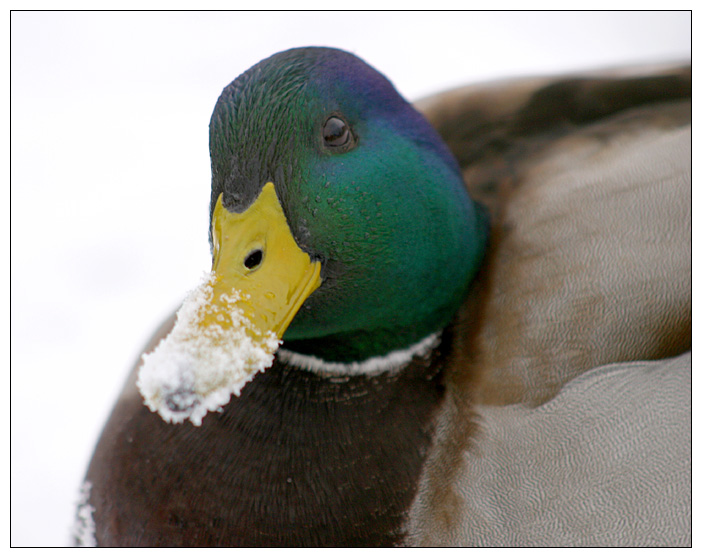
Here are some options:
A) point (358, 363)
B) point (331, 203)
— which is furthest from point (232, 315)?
point (358, 363)

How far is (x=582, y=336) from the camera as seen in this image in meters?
1.33

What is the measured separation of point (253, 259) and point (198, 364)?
A: 19 centimetres

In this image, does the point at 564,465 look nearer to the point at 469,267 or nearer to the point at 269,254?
the point at 469,267

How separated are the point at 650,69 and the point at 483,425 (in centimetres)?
105

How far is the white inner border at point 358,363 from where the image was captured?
138 centimetres

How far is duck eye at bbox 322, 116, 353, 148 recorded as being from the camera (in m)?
1.09

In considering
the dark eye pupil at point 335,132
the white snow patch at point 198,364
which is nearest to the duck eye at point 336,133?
the dark eye pupil at point 335,132

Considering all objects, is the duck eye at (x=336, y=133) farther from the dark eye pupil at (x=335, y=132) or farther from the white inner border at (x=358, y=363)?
the white inner border at (x=358, y=363)

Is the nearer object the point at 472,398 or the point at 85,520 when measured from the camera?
the point at 472,398

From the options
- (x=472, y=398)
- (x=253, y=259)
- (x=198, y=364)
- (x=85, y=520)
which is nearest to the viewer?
(x=198, y=364)

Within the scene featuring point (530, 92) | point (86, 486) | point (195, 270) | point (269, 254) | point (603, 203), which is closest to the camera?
point (269, 254)

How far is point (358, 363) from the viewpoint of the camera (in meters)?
1.38

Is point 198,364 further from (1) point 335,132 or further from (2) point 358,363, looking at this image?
(2) point 358,363

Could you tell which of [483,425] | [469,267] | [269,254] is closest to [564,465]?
[483,425]
